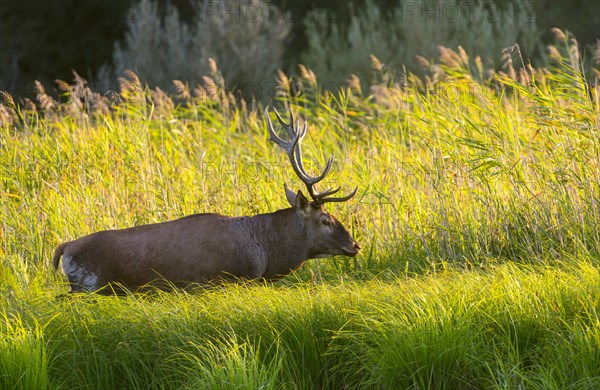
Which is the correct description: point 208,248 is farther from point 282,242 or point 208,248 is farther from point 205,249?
point 282,242

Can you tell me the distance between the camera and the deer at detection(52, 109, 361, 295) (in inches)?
324

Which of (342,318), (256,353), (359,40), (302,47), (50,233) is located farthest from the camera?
(302,47)

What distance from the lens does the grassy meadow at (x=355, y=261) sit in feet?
21.9

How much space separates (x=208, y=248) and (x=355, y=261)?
4.76ft

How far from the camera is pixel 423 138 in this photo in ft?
33.0

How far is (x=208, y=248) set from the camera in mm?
8492

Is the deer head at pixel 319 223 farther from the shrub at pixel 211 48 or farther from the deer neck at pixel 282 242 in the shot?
the shrub at pixel 211 48

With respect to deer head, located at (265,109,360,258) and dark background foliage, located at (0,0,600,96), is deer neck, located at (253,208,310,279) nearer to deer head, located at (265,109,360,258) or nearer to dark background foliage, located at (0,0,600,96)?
deer head, located at (265,109,360,258)

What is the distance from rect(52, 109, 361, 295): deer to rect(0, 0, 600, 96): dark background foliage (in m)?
17.2

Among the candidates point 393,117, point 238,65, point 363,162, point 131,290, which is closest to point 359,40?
point 238,65

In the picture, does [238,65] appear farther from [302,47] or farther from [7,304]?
[7,304]

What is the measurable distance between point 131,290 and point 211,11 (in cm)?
1566

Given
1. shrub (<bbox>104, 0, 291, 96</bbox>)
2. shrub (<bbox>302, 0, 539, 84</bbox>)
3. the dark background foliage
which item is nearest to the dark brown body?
shrub (<bbox>302, 0, 539, 84</bbox>)

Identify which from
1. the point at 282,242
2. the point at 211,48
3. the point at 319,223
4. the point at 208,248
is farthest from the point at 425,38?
the point at 208,248
